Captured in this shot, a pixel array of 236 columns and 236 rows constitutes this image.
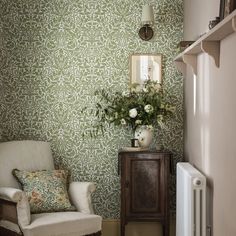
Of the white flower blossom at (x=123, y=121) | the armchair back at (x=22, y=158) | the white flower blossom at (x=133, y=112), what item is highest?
the white flower blossom at (x=133, y=112)

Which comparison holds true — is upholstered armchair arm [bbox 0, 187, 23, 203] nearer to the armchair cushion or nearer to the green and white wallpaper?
the armchair cushion

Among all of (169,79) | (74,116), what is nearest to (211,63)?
(169,79)

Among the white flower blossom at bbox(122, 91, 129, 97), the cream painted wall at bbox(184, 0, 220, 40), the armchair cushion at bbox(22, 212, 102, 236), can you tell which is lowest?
the armchair cushion at bbox(22, 212, 102, 236)

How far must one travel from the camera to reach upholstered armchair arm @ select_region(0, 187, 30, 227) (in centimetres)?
384

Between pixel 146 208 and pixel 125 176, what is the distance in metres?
0.33

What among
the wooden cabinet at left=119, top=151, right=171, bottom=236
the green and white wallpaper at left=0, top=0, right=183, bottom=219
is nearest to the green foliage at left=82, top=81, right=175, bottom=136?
the green and white wallpaper at left=0, top=0, right=183, bottom=219

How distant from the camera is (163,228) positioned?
470 centimetres

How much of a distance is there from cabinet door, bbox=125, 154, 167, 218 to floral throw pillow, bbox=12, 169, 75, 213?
1.92ft

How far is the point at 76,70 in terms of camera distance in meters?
4.90

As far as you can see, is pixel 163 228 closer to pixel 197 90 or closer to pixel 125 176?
pixel 125 176

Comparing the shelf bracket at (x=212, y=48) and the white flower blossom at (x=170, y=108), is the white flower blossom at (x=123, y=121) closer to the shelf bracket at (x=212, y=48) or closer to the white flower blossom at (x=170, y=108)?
the white flower blossom at (x=170, y=108)

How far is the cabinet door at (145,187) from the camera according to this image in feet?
15.0

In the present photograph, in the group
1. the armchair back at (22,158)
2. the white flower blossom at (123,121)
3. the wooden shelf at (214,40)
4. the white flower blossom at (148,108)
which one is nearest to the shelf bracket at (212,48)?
the wooden shelf at (214,40)

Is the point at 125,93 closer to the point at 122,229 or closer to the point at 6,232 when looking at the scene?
the point at 122,229
